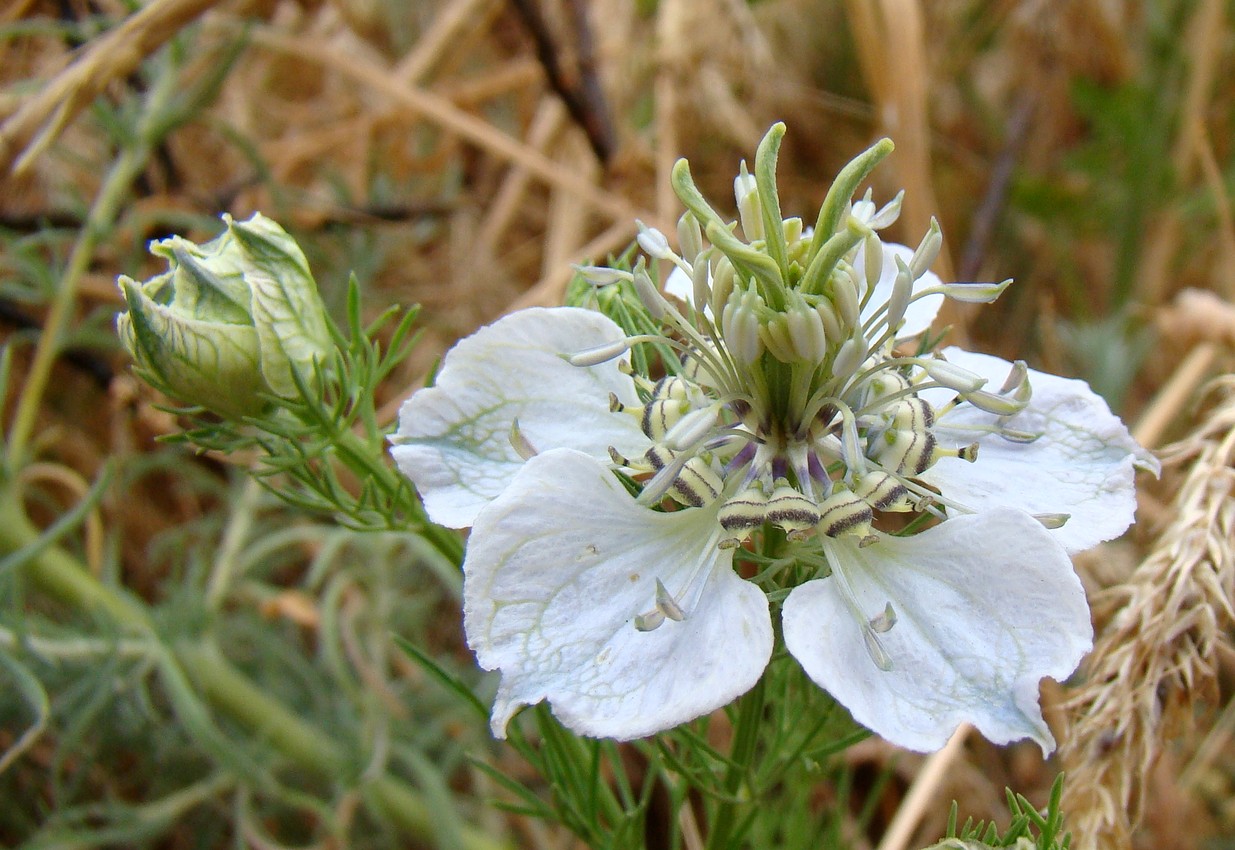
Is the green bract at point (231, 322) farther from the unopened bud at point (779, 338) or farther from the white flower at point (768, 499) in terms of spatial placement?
the unopened bud at point (779, 338)

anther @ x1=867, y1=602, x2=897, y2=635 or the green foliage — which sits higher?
anther @ x1=867, y1=602, x2=897, y2=635

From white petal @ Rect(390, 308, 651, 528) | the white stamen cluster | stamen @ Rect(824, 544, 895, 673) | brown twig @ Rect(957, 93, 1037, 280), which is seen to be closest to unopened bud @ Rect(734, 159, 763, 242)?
the white stamen cluster

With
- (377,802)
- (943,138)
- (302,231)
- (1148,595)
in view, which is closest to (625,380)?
(1148,595)

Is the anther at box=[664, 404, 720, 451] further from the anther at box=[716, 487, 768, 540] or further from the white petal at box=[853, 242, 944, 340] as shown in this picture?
the white petal at box=[853, 242, 944, 340]

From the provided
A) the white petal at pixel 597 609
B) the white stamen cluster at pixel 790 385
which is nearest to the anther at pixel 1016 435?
the white stamen cluster at pixel 790 385

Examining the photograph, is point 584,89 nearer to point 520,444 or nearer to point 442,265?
point 442,265

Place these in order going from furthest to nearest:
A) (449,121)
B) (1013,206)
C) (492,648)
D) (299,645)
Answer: (1013,206), (449,121), (299,645), (492,648)

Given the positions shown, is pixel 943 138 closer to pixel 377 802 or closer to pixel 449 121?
pixel 449 121

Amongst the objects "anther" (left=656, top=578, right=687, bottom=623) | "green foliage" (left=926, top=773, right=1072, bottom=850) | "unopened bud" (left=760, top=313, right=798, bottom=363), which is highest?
"unopened bud" (left=760, top=313, right=798, bottom=363)
